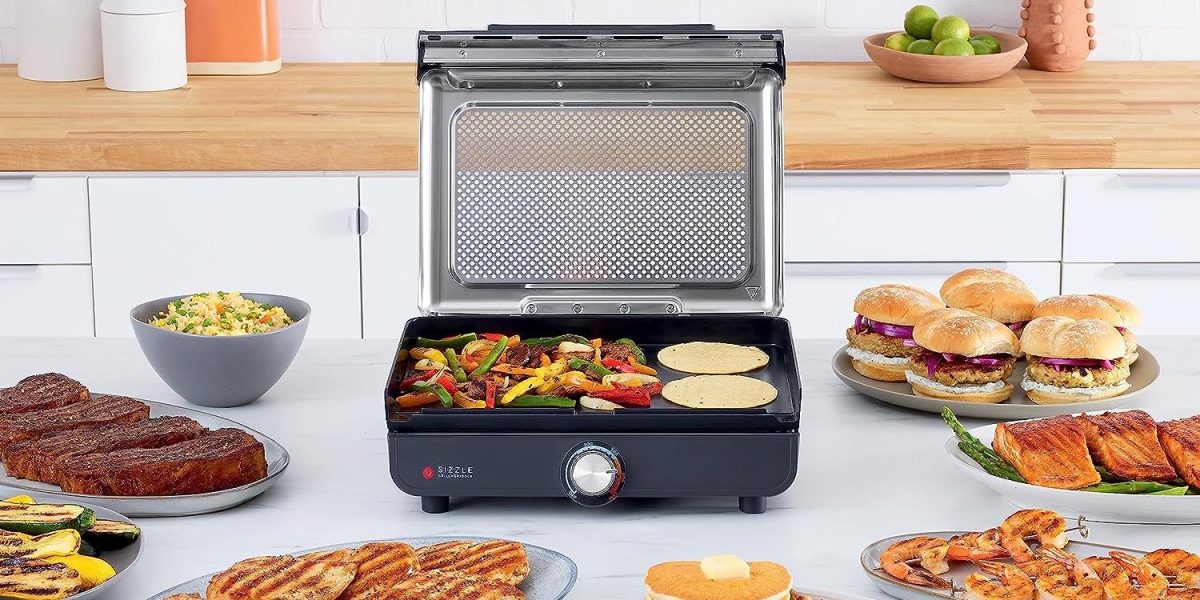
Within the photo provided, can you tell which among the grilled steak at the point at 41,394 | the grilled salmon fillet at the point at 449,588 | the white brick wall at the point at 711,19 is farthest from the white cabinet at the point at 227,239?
the grilled salmon fillet at the point at 449,588

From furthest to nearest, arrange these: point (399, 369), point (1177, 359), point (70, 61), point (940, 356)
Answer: point (70, 61)
point (1177, 359)
point (940, 356)
point (399, 369)

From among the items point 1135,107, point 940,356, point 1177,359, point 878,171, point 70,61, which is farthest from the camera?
point 70,61

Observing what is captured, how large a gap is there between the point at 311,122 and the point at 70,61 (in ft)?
2.40

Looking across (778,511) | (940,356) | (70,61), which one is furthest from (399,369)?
(70,61)

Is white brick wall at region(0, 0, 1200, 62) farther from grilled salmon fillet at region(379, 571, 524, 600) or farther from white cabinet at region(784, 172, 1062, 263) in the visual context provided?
grilled salmon fillet at region(379, 571, 524, 600)

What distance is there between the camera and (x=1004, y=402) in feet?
5.39

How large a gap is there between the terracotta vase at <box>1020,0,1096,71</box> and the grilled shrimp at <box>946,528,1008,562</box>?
2.38 m

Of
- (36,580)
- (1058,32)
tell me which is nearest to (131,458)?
(36,580)

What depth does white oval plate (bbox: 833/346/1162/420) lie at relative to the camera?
5.20 feet

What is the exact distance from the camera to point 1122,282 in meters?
2.90

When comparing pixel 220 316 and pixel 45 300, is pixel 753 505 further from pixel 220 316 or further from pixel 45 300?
pixel 45 300

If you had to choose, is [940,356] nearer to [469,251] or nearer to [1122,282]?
[469,251]

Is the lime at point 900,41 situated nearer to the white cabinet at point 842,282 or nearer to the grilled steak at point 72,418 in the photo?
the white cabinet at point 842,282

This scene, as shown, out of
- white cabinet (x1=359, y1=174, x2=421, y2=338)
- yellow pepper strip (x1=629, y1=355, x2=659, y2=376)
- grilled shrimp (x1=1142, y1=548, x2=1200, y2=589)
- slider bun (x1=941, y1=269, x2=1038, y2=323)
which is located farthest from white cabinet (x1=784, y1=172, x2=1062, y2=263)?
grilled shrimp (x1=1142, y1=548, x2=1200, y2=589)
